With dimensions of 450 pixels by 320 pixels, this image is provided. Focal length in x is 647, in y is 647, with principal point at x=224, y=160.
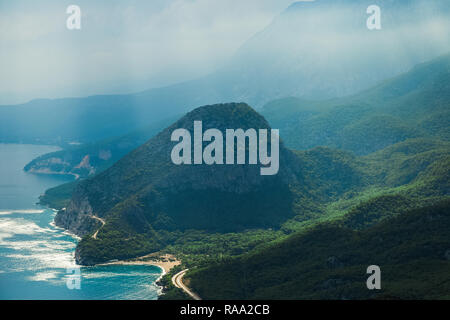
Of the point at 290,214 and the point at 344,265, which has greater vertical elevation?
the point at 290,214

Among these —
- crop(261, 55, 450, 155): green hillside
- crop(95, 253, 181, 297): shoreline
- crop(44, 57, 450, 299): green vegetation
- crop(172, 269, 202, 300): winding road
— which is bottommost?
crop(172, 269, 202, 300): winding road

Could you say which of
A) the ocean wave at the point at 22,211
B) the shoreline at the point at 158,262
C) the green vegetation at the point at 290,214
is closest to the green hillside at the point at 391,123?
the green vegetation at the point at 290,214

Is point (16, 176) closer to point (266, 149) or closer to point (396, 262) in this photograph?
point (266, 149)

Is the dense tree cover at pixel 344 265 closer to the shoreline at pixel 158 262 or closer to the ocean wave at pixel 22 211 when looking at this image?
the shoreline at pixel 158 262

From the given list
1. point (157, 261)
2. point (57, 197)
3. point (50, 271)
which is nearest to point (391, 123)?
point (57, 197)

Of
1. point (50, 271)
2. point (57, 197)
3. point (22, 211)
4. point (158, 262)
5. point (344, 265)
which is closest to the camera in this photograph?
point (344, 265)

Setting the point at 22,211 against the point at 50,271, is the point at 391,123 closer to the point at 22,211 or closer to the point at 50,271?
the point at 22,211

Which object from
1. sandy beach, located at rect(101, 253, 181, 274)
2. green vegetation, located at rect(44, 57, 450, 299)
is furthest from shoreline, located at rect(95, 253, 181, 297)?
green vegetation, located at rect(44, 57, 450, 299)

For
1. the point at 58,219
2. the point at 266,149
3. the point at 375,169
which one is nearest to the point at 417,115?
the point at 375,169

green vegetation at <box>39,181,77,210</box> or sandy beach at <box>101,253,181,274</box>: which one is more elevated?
green vegetation at <box>39,181,77,210</box>

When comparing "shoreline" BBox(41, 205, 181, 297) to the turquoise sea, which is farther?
"shoreline" BBox(41, 205, 181, 297)

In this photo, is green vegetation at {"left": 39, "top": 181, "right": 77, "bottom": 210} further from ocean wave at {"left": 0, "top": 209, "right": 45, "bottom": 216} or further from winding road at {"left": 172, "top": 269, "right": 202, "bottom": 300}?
winding road at {"left": 172, "top": 269, "right": 202, "bottom": 300}
